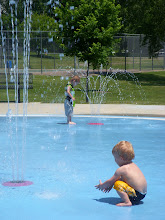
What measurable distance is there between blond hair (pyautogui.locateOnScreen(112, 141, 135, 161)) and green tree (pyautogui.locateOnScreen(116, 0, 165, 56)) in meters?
25.6

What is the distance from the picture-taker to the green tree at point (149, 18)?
31609 millimetres

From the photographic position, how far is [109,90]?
81.0 feet

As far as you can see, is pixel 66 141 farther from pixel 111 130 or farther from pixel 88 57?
pixel 88 57

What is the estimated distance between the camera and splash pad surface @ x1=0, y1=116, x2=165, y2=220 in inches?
247

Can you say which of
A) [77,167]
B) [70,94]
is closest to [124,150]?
[77,167]

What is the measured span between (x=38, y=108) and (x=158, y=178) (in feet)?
28.9

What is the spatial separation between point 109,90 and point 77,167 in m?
16.1

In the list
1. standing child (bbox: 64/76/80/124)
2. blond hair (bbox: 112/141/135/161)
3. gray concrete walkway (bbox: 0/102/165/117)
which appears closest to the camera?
blond hair (bbox: 112/141/135/161)

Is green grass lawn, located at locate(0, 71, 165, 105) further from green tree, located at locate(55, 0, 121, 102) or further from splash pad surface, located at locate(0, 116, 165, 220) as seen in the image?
splash pad surface, located at locate(0, 116, 165, 220)

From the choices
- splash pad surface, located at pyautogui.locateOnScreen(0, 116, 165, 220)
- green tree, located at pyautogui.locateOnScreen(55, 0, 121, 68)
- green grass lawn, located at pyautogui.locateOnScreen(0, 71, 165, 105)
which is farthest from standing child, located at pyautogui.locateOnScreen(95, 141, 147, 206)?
green tree, located at pyautogui.locateOnScreen(55, 0, 121, 68)

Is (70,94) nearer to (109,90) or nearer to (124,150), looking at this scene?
(124,150)

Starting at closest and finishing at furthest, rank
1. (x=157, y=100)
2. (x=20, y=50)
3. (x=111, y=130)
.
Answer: (x=111, y=130)
(x=157, y=100)
(x=20, y=50)

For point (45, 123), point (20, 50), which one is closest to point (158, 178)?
point (45, 123)

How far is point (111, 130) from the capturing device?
12906 millimetres
